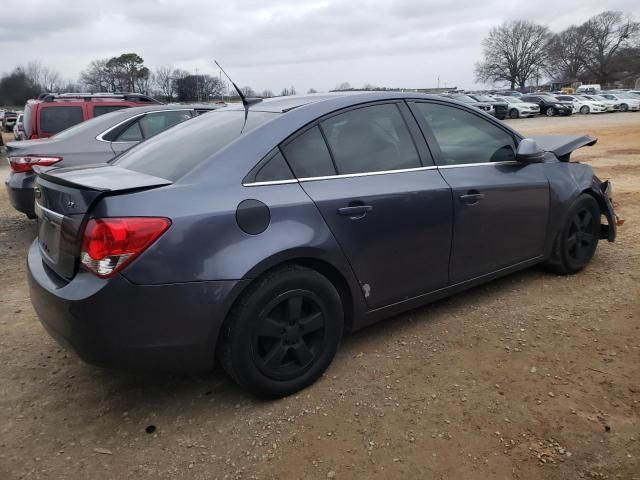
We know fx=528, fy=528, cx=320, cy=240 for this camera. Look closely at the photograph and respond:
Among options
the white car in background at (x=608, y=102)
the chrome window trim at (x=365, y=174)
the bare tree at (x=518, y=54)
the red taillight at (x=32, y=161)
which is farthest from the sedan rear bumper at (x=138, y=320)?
Result: the bare tree at (x=518, y=54)

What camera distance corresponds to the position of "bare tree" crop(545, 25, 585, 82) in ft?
296

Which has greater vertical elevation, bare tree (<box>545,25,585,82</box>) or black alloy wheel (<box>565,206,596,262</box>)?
bare tree (<box>545,25,585,82</box>)

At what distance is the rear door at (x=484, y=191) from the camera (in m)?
3.44

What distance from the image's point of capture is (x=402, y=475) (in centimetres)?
225

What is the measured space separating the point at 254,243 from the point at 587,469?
69.6 inches

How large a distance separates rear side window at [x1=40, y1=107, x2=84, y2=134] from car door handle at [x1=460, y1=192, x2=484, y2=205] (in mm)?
6708

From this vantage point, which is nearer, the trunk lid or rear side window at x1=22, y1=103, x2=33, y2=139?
the trunk lid

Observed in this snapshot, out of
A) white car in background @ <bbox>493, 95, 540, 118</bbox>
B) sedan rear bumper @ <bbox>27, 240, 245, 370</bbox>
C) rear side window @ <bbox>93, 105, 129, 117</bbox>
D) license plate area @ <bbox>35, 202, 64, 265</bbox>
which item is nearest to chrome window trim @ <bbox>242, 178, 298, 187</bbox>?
sedan rear bumper @ <bbox>27, 240, 245, 370</bbox>

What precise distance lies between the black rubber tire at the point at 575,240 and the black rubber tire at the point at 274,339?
2.26 m

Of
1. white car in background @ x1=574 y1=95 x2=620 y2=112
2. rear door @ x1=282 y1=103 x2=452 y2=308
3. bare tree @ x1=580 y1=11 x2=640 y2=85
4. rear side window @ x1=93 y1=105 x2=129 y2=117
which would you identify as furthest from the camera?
bare tree @ x1=580 y1=11 x2=640 y2=85

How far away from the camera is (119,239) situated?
2.30m

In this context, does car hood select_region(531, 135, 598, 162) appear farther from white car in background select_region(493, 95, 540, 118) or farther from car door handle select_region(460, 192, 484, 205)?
white car in background select_region(493, 95, 540, 118)

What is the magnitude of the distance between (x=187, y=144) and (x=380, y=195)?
1149 mm

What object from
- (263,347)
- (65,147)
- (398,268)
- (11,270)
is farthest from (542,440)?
(65,147)
